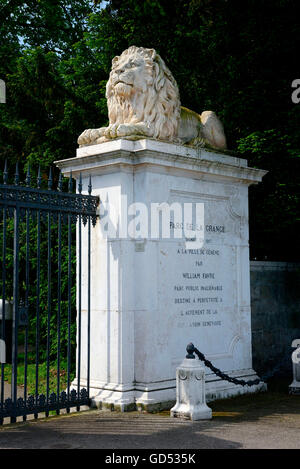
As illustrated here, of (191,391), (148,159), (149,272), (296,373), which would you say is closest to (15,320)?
(149,272)

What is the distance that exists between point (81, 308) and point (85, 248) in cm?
75

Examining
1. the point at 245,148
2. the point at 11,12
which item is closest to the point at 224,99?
the point at 245,148

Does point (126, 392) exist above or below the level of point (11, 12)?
below

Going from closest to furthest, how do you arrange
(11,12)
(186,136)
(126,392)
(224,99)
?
(126,392)
(186,136)
(224,99)
(11,12)

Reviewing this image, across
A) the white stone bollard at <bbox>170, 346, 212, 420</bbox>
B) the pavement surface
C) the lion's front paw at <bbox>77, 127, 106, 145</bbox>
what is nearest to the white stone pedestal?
the white stone bollard at <bbox>170, 346, 212, 420</bbox>

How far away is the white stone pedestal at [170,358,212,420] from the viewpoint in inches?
257

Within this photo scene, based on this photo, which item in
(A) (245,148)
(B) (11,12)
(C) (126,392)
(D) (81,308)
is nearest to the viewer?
(C) (126,392)

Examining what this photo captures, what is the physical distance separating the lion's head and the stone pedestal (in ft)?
1.22

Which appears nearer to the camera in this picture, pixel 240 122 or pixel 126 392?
pixel 126 392

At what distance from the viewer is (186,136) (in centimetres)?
814

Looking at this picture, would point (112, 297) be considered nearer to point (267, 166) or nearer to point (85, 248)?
point (85, 248)

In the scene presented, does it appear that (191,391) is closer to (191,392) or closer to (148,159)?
(191,392)

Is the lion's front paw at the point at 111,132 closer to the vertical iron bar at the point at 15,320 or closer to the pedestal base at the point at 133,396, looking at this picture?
the vertical iron bar at the point at 15,320

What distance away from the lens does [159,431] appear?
5965 mm
